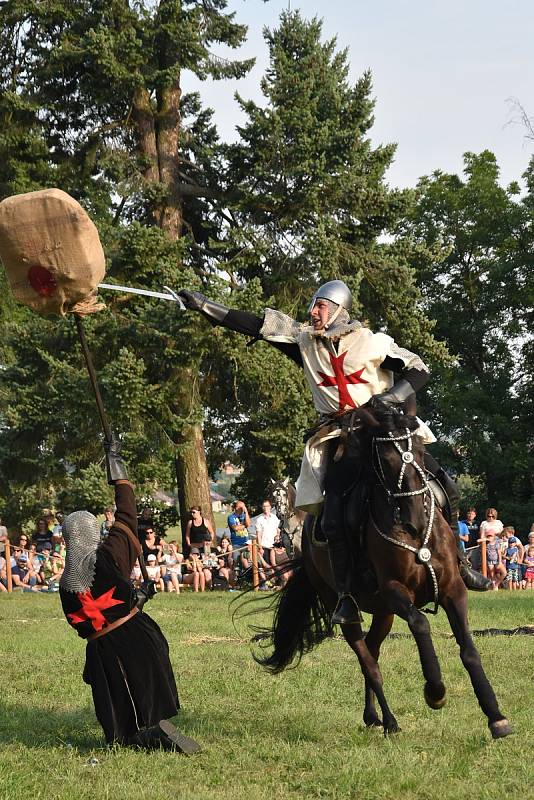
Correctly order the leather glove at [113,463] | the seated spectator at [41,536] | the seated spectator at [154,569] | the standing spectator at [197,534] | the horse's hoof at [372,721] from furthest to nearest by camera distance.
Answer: the seated spectator at [41,536]
the standing spectator at [197,534]
the seated spectator at [154,569]
the horse's hoof at [372,721]
the leather glove at [113,463]

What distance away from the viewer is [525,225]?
37.9 metres

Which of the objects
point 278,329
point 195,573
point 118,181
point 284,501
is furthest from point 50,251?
point 118,181

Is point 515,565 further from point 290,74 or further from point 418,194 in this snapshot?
point 290,74

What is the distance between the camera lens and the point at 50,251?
7.39 m

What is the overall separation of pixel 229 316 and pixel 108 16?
820 inches

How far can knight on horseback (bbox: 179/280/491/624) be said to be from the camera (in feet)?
25.1

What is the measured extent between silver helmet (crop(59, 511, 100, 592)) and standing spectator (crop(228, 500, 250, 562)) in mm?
14384

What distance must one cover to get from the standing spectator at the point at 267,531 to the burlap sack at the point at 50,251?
13622 mm

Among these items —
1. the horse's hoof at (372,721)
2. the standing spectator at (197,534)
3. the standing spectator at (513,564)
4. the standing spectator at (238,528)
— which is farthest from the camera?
the standing spectator at (197,534)

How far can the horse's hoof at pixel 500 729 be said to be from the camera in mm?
6645

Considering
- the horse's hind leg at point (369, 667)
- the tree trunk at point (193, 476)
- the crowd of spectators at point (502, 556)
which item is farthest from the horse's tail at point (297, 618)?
the tree trunk at point (193, 476)

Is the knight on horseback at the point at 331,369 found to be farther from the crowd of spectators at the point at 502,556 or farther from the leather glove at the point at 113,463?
the crowd of spectators at the point at 502,556

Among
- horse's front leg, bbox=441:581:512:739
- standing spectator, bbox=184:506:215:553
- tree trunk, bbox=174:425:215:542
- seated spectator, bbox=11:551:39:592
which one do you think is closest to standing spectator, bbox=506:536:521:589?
standing spectator, bbox=184:506:215:553

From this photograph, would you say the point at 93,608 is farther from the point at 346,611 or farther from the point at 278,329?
the point at 278,329
